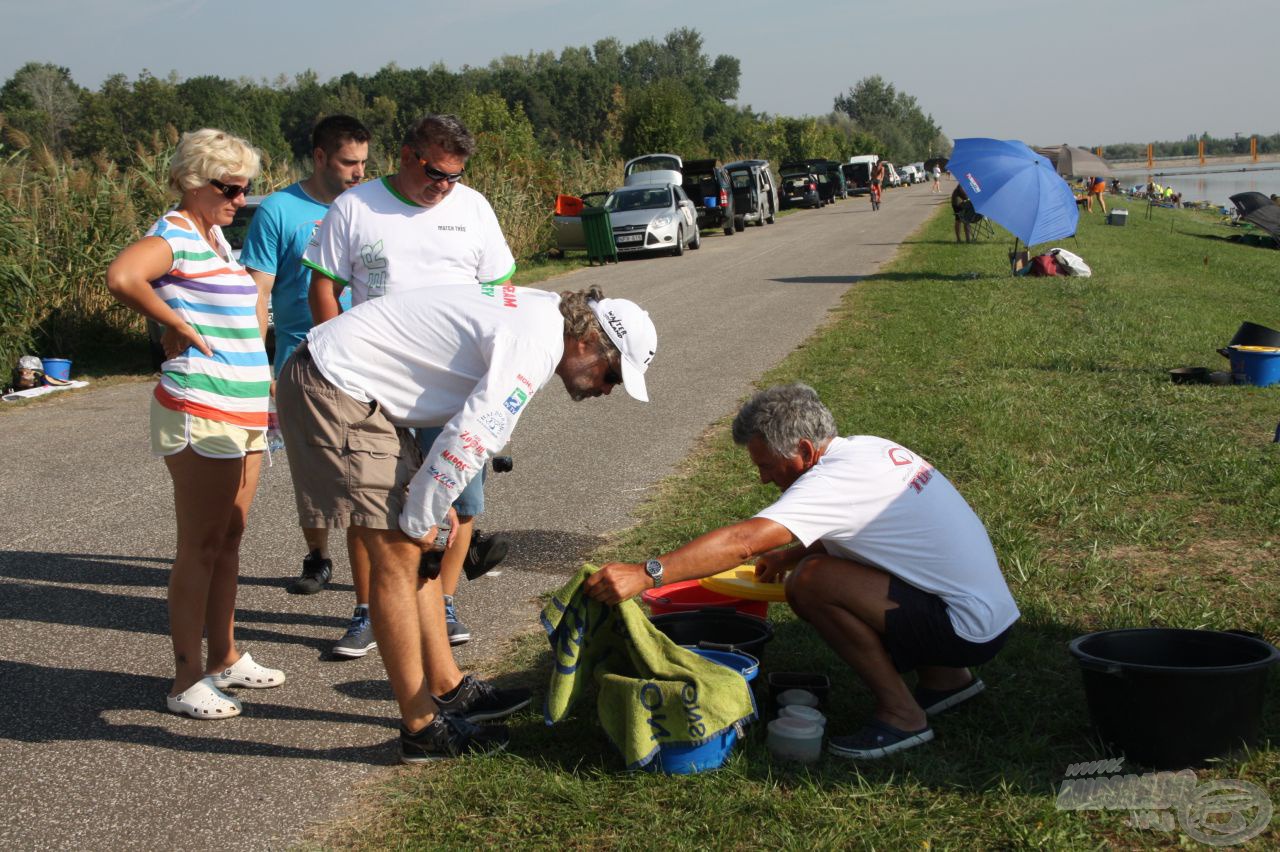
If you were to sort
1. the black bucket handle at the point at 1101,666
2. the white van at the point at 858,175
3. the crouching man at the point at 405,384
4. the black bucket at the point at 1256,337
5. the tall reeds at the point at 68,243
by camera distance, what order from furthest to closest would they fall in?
the white van at the point at 858,175, the tall reeds at the point at 68,243, the black bucket at the point at 1256,337, the black bucket handle at the point at 1101,666, the crouching man at the point at 405,384

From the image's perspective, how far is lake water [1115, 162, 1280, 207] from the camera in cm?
7056

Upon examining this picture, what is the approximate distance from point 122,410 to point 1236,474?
8.76 meters

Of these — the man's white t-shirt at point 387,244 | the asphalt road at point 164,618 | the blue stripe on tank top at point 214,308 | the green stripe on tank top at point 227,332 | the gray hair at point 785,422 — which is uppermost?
the man's white t-shirt at point 387,244

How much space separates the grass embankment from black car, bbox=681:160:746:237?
69.6 ft

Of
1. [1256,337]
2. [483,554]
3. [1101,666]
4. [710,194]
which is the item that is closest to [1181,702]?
[1101,666]

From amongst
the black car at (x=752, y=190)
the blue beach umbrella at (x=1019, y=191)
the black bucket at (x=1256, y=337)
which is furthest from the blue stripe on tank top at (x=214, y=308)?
the black car at (x=752, y=190)

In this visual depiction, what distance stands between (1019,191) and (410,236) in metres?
13.2

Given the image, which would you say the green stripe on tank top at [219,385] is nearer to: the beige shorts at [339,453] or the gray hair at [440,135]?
the beige shorts at [339,453]

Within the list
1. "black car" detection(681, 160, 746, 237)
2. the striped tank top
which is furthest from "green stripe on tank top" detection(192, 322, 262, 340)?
"black car" detection(681, 160, 746, 237)

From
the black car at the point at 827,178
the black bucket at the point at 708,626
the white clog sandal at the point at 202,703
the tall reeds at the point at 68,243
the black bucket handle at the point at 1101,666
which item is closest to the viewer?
the black bucket handle at the point at 1101,666

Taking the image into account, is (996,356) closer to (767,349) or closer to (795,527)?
(767,349)

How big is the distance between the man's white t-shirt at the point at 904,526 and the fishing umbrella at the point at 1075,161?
19.5 m

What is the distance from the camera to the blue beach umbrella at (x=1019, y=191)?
1560 cm

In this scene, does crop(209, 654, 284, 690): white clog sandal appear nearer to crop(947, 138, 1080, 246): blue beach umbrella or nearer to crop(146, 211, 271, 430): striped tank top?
crop(146, 211, 271, 430): striped tank top
